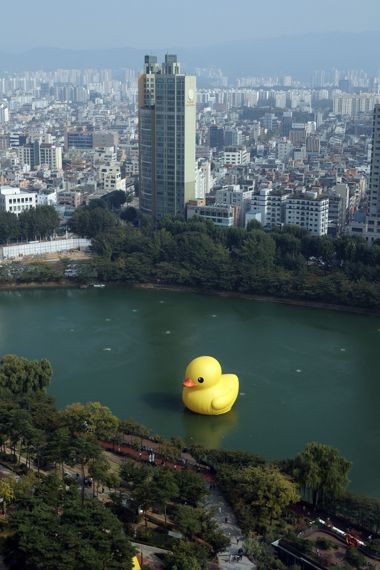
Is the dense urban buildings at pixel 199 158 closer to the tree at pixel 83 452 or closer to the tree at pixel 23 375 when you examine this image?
the tree at pixel 23 375

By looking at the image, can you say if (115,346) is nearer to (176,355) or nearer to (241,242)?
(176,355)

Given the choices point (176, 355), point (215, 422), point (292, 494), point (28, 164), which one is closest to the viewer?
point (292, 494)

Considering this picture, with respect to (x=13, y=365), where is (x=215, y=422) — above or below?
below

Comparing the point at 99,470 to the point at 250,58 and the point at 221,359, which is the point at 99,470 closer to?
the point at 221,359

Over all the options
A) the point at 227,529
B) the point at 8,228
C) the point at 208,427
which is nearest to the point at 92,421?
the point at 208,427

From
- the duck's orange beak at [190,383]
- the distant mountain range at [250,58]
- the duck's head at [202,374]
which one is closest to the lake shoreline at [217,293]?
the duck's head at [202,374]

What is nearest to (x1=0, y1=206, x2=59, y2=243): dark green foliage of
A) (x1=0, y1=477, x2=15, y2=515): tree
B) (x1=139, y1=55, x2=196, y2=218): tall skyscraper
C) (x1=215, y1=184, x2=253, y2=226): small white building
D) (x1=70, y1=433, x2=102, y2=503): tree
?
(x1=139, y1=55, x2=196, y2=218): tall skyscraper

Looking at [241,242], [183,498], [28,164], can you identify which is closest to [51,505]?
[183,498]

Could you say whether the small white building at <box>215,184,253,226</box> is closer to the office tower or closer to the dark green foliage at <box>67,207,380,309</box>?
the dark green foliage at <box>67,207,380,309</box>
